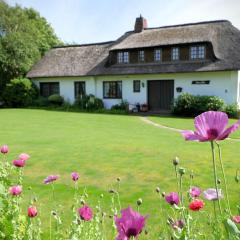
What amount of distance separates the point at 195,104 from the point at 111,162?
19.2 m

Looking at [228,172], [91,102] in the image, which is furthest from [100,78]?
[228,172]

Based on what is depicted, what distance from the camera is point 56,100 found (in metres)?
39.1

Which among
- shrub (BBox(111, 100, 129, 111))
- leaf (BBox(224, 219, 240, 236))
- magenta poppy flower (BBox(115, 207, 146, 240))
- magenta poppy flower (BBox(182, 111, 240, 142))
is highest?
magenta poppy flower (BBox(182, 111, 240, 142))

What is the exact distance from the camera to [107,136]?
59.8ft

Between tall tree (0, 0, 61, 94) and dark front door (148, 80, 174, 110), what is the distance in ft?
48.1

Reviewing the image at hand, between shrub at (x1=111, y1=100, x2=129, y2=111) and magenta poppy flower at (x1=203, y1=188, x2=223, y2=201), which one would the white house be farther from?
magenta poppy flower at (x1=203, y1=188, x2=223, y2=201)

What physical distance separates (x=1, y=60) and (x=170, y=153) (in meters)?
31.1

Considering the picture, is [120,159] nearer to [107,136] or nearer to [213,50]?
[107,136]

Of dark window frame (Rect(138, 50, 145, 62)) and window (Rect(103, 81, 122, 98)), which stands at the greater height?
dark window frame (Rect(138, 50, 145, 62))

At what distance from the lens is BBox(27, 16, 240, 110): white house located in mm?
31391

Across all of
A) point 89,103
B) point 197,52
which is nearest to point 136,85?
point 89,103

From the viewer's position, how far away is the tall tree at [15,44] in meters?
41.3

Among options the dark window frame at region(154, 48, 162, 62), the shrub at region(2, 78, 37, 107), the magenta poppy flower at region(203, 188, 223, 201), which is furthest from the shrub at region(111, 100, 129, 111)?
the magenta poppy flower at region(203, 188, 223, 201)

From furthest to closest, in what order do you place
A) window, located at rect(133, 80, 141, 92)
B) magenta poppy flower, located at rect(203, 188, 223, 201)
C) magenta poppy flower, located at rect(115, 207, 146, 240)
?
1. window, located at rect(133, 80, 141, 92)
2. magenta poppy flower, located at rect(203, 188, 223, 201)
3. magenta poppy flower, located at rect(115, 207, 146, 240)
